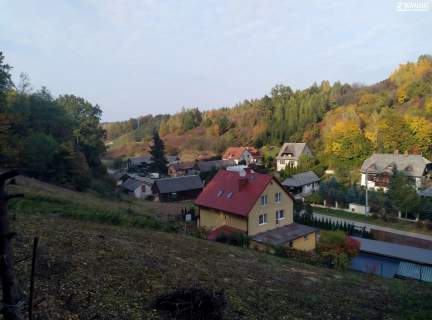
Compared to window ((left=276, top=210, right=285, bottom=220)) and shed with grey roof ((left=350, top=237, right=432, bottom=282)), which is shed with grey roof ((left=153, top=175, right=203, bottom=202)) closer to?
window ((left=276, top=210, right=285, bottom=220))

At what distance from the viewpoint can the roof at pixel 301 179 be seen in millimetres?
44406

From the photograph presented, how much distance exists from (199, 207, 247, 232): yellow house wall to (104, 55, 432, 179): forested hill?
1250 inches

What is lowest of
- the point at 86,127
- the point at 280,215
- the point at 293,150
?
the point at 280,215

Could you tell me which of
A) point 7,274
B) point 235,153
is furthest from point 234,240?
point 235,153

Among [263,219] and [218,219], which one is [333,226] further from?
[218,219]

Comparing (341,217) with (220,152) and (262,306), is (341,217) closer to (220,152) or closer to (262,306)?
(262,306)

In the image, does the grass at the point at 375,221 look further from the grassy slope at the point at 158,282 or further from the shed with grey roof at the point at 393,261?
the grassy slope at the point at 158,282

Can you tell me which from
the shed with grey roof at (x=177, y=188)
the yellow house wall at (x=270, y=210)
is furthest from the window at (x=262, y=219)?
the shed with grey roof at (x=177, y=188)

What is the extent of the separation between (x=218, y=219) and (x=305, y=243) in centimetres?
636

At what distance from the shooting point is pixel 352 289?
9219mm

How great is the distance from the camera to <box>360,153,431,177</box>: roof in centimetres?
4103

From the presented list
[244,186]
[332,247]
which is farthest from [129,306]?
[244,186]

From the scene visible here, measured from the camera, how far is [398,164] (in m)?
43.0

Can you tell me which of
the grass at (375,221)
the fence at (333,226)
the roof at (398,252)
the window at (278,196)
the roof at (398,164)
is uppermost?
the roof at (398,164)
